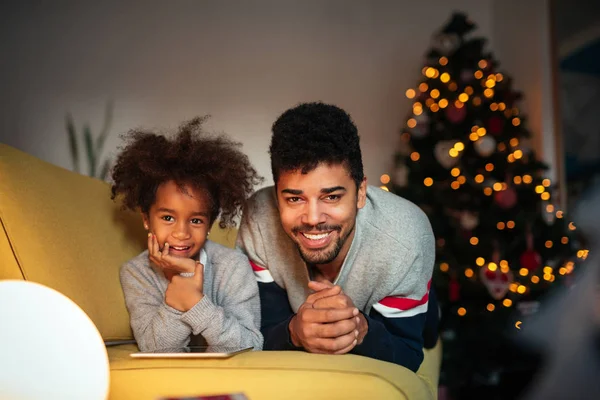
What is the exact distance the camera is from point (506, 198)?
11.5 ft

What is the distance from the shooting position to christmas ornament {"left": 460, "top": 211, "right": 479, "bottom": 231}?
11.5ft

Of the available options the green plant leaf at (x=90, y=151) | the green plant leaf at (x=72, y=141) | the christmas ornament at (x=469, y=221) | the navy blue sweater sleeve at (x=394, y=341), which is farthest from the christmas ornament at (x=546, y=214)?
the green plant leaf at (x=72, y=141)

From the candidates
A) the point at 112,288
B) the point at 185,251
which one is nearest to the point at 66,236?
the point at 112,288

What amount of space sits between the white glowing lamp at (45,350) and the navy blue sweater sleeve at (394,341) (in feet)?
2.07

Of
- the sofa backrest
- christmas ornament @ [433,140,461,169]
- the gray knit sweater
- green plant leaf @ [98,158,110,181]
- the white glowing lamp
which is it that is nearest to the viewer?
the white glowing lamp

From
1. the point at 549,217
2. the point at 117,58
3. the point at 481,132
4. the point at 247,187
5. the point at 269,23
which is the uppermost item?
the point at 269,23

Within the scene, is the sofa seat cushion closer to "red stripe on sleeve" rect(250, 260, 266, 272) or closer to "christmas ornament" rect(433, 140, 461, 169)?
"red stripe on sleeve" rect(250, 260, 266, 272)

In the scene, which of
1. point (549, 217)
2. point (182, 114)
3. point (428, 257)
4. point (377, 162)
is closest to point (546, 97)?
point (549, 217)

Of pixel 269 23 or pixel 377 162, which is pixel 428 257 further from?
pixel 269 23

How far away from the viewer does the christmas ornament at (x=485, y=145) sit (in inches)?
140

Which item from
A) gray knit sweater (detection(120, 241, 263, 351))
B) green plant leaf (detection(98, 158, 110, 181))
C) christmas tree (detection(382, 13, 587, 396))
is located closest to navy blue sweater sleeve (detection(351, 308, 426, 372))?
gray knit sweater (detection(120, 241, 263, 351))

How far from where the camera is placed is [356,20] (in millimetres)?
4590

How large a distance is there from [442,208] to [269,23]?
203cm

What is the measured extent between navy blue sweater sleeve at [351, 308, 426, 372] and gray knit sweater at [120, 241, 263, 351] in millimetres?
313
